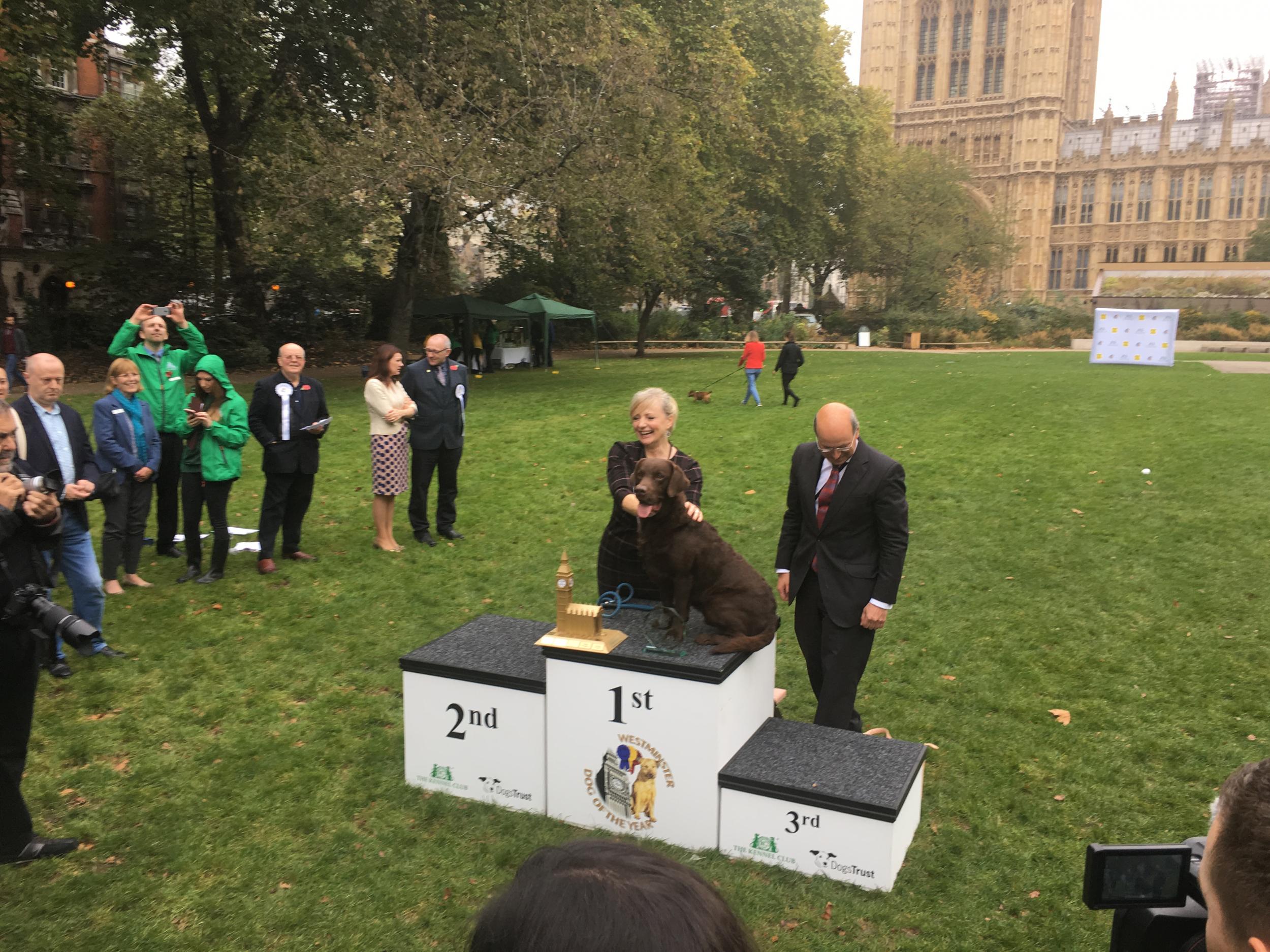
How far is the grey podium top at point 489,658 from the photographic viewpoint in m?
4.96

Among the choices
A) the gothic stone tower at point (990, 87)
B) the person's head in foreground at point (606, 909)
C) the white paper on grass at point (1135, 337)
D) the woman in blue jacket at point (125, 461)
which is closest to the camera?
the person's head in foreground at point (606, 909)

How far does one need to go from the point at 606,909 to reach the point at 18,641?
14.0 ft

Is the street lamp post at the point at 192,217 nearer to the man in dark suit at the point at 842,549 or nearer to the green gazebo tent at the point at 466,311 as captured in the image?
the green gazebo tent at the point at 466,311

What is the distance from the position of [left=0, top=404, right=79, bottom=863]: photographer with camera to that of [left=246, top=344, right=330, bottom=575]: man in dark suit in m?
4.00

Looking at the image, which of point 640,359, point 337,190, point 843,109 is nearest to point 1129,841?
point 337,190

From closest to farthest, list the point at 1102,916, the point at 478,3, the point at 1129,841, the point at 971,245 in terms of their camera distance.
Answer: the point at 1102,916 → the point at 1129,841 → the point at 478,3 → the point at 971,245

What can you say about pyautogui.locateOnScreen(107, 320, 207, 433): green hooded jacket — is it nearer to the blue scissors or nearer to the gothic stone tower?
the blue scissors

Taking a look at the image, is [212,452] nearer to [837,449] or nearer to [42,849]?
[42,849]

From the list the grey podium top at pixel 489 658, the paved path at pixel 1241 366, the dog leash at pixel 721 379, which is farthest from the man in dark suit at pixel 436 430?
the paved path at pixel 1241 366

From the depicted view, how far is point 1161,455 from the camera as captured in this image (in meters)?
14.5

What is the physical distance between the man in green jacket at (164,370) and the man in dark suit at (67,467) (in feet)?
4.75

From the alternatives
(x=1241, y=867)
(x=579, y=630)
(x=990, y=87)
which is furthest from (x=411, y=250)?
(x=990, y=87)

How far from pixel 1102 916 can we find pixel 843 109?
A: 141ft

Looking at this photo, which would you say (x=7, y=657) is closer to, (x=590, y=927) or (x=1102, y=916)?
(x=590, y=927)
